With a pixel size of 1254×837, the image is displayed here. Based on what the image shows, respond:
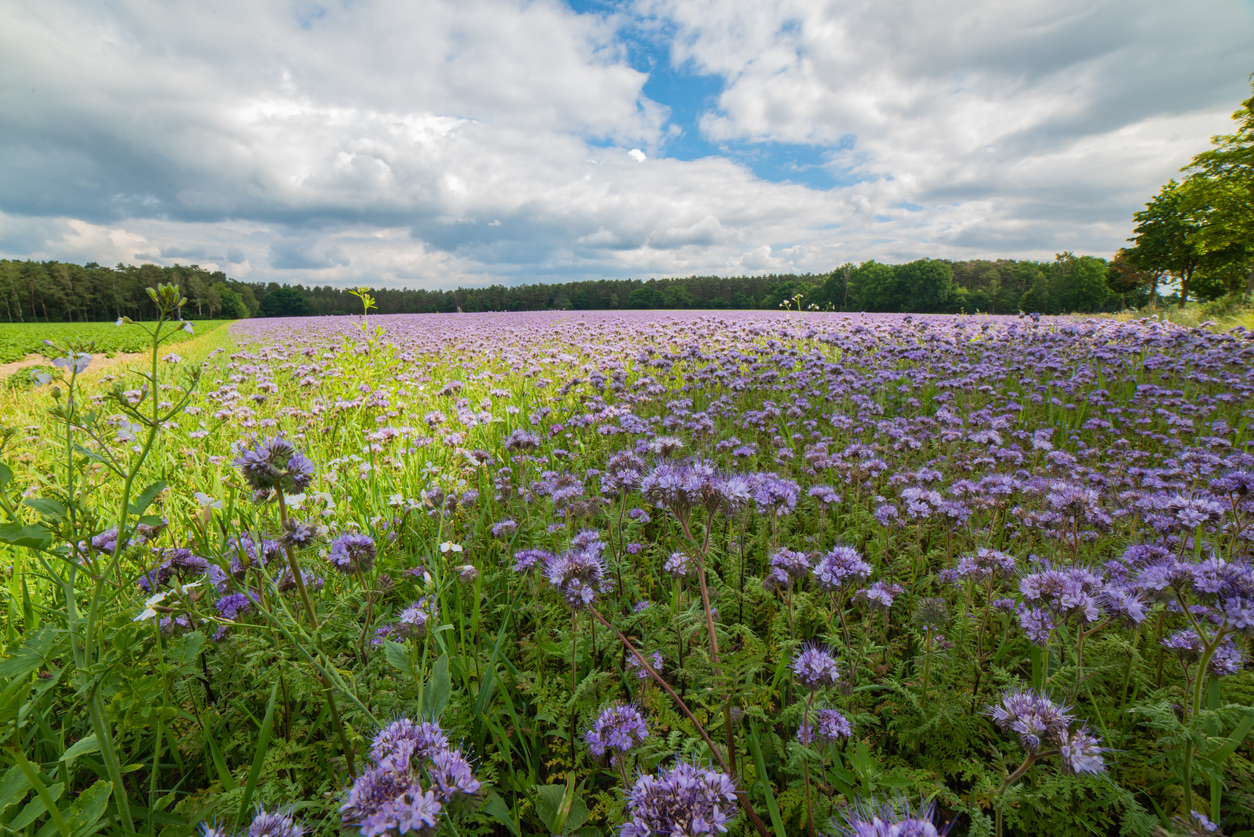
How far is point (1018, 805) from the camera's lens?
2.03 m

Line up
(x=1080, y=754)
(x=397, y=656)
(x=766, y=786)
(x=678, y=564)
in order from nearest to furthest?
(x=1080, y=754), (x=397, y=656), (x=766, y=786), (x=678, y=564)

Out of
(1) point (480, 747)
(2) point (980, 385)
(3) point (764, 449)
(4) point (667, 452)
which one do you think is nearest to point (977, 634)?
(4) point (667, 452)

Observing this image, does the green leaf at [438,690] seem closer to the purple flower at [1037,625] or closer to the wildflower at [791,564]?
the wildflower at [791,564]

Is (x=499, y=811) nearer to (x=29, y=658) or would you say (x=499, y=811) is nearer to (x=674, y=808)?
(x=674, y=808)

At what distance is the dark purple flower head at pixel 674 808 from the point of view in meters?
1.24

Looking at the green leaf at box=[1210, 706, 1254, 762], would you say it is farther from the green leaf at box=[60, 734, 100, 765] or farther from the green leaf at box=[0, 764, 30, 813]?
the green leaf at box=[0, 764, 30, 813]

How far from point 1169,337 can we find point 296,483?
16471 millimetres

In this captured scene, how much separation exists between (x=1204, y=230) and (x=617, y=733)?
5135cm

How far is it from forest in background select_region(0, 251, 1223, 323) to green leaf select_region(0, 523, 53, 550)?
182 ft

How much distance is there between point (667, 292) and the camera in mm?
67625

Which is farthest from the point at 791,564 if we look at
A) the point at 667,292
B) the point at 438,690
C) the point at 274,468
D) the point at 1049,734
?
the point at 667,292

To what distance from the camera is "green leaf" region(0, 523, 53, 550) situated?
1.30m

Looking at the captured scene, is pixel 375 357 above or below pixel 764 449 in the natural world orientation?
above

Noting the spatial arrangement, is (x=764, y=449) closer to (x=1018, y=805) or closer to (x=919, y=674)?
(x=919, y=674)
